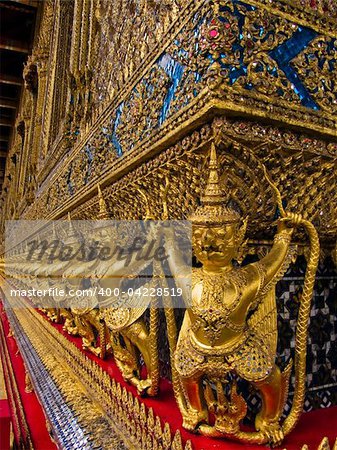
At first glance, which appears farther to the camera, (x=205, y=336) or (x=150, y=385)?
(x=150, y=385)

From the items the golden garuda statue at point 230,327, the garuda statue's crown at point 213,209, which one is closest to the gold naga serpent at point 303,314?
the golden garuda statue at point 230,327

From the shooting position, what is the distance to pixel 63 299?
4.70 feet

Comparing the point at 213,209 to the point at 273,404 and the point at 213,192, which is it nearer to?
the point at 213,192

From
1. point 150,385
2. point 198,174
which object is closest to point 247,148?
point 198,174

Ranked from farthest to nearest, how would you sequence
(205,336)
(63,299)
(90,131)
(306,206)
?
1. (90,131)
2. (63,299)
3. (306,206)
4. (205,336)

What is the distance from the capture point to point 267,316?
2.01 feet

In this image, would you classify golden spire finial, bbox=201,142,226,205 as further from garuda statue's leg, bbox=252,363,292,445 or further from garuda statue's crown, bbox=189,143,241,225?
garuda statue's leg, bbox=252,363,292,445

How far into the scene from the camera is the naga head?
539 millimetres

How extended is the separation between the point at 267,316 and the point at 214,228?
17cm

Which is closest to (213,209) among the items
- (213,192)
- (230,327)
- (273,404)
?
(213,192)

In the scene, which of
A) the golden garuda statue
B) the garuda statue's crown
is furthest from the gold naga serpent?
the garuda statue's crown

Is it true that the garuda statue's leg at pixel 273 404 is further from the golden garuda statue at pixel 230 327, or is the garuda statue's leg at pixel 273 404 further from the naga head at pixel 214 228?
the naga head at pixel 214 228

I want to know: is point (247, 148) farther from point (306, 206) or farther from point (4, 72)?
point (4, 72)

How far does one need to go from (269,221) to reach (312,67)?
0.89 feet
